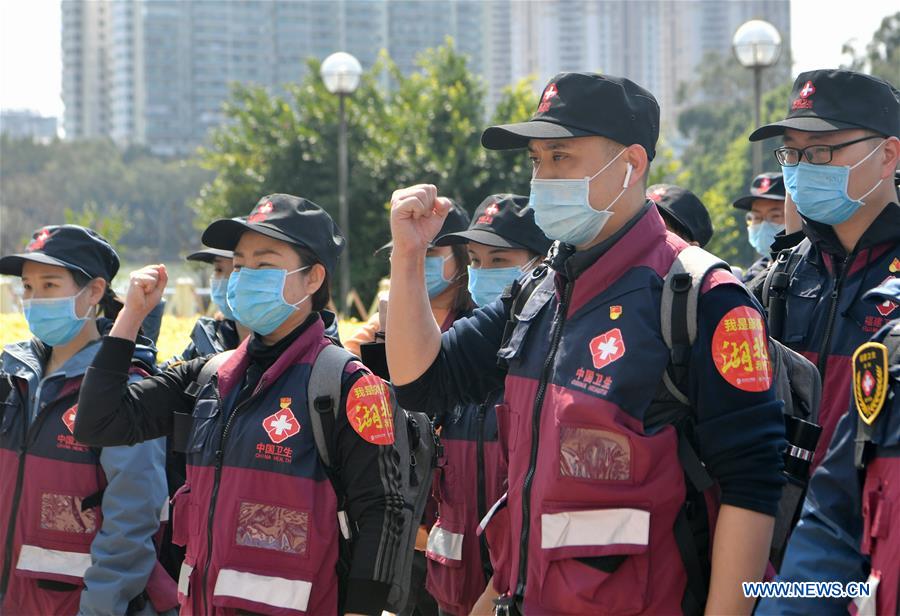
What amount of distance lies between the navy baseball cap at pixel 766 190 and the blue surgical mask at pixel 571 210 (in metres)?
4.01

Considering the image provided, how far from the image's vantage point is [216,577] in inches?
143

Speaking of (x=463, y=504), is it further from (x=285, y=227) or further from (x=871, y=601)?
(x=871, y=601)

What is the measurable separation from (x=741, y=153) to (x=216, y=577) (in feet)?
142

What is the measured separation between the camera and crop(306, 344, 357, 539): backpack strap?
12.0 ft

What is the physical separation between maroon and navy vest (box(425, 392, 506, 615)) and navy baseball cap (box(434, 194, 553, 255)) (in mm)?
786

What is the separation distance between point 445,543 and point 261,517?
4.08 ft

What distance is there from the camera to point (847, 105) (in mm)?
4086

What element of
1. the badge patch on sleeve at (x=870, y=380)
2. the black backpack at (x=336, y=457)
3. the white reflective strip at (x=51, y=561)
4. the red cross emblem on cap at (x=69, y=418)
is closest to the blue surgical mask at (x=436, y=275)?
the black backpack at (x=336, y=457)

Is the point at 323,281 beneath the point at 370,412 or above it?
above

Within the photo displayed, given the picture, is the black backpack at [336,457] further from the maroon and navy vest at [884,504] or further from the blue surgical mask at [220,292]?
the blue surgical mask at [220,292]

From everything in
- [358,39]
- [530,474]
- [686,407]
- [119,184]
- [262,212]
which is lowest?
[530,474]

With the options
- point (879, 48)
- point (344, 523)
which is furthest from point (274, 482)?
point (879, 48)

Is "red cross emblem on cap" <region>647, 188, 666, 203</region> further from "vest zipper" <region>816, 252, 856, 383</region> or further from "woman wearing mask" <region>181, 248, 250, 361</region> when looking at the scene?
"woman wearing mask" <region>181, 248, 250, 361</region>

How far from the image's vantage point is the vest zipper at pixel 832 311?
3.96m
